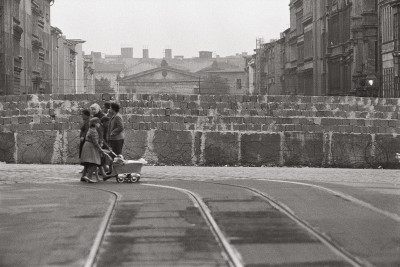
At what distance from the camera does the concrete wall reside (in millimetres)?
30344

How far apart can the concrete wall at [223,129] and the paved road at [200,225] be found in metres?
12.1

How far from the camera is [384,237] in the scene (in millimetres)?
10078

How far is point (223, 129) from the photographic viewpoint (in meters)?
31.1

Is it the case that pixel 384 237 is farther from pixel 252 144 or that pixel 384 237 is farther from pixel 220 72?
pixel 220 72

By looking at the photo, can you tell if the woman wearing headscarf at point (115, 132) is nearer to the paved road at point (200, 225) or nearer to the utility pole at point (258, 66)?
the paved road at point (200, 225)

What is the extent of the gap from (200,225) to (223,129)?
65.6ft

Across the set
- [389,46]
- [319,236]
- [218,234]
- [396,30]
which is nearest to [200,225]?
[218,234]

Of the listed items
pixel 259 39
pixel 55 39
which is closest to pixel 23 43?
pixel 55 39

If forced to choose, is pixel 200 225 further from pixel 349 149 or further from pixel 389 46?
pixel 389 46

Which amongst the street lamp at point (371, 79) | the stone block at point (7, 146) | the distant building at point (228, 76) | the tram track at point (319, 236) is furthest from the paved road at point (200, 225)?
the distant building at point (228, 76)

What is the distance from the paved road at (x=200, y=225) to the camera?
877 centimetres

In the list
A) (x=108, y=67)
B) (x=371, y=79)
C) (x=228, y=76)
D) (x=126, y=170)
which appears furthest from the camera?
(x=108, y=67)

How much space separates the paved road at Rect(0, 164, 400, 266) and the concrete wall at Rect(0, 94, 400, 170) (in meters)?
12.1

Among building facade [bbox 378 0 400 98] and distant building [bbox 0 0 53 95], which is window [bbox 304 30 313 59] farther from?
building facade [bbox 378 0 400 98]
